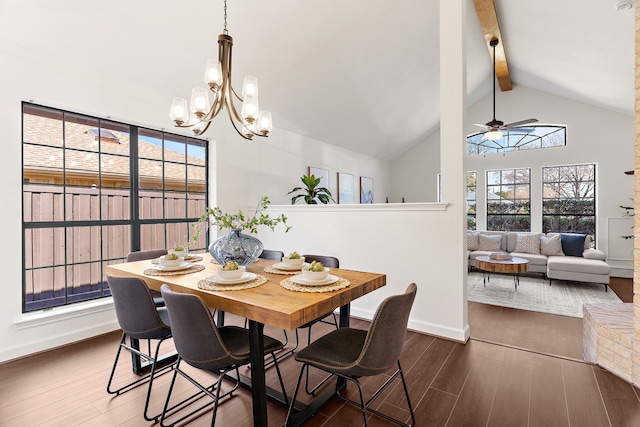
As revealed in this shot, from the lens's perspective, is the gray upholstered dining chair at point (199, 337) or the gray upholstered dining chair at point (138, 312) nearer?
the gray upholstered dining chair at point (199, 337)

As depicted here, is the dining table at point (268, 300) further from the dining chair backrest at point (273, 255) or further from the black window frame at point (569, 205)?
the black window frame at point (569, 205)

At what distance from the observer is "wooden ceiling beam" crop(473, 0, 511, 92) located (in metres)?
Result: 4.30

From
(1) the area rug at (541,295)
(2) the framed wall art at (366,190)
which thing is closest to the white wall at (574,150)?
(2) the framed wall art at (366,190)

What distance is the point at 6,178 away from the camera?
2.59 meters

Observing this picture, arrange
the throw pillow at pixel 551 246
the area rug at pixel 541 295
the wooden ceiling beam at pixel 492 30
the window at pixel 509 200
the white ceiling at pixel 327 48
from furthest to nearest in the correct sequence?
the window at pixel 509 200
the throw pillow at pixel 551 246
the wooden ceiling beam at pixel 492 30
the area rug at pixel 541 295
the white ceiling at pixel 327 48

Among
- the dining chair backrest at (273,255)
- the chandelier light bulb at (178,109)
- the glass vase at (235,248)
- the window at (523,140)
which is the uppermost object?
the window at (523,140)

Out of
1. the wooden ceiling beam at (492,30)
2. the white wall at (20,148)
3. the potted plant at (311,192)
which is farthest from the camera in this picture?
the potted plant at (311,192)

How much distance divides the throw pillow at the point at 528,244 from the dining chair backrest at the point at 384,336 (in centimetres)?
562

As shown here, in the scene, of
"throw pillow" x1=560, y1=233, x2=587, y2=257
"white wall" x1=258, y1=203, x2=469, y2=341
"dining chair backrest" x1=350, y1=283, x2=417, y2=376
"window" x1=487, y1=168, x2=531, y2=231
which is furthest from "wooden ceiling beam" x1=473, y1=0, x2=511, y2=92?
"dining chair backrest" x1=350, y1=283, x2=417, y2=376

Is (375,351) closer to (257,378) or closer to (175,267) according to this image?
(257,378)

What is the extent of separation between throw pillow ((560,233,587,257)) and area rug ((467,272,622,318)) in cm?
57

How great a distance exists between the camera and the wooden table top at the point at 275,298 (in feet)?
4.66

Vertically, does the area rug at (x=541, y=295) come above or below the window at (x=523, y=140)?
below

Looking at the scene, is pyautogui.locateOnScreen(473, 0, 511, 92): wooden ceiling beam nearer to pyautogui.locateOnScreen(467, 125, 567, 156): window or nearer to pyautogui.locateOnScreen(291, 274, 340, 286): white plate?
pyautogui.locateOnScreen(467, 125, 567, 156): window
